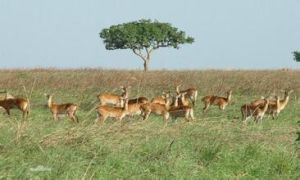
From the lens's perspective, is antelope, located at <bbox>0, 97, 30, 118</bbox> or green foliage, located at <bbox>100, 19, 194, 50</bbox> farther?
green foliage, located at <bbox>100, 19, 194, 50</bbox>

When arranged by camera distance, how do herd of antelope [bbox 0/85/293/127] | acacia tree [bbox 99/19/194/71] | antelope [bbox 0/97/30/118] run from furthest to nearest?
acacia tree [bbox 99/19/194/71] < antelope [bbox 0/97/30/118] < herd of antelope [bbox 0/85/293/127]

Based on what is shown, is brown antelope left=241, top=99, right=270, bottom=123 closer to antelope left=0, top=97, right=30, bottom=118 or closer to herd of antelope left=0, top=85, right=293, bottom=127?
herd of antelope left=0, top=85, right=293, bottom=127

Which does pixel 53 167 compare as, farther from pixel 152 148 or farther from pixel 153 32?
pixel 153 32

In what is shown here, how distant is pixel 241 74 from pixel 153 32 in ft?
76.4

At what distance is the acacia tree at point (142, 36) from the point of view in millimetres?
57594

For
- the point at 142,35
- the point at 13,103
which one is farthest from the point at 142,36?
the point at 13,103

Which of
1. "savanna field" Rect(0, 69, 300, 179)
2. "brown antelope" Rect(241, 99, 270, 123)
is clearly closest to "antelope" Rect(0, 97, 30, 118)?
"brown antelope" Rect(241, 99, 270, 123)

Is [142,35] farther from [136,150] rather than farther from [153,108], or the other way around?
[136,150]

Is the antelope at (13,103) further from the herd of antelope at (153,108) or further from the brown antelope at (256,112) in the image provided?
the brown antelope at (256,112)

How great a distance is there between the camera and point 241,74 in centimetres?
3497

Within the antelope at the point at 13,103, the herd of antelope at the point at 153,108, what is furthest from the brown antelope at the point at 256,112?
the antelope at the point at 13,103

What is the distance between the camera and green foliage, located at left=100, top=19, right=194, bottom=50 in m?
57.6

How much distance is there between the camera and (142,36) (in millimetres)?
57688

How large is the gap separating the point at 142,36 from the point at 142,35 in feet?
0.60
